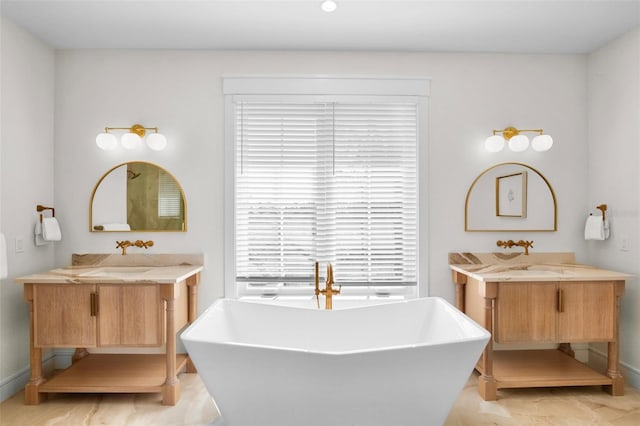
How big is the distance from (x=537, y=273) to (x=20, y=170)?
3.56 metres

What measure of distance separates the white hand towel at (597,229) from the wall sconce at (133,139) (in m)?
3.17

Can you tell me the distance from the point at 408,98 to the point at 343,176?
78 cm

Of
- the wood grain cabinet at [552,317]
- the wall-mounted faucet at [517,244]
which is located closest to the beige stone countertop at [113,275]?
the wood grain cabinet at [552,317]

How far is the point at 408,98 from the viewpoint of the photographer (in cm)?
304

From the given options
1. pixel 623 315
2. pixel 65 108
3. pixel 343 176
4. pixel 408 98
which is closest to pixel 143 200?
pixel 65 108

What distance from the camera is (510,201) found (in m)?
3.06

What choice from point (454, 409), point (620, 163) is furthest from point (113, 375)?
point (620, 163)

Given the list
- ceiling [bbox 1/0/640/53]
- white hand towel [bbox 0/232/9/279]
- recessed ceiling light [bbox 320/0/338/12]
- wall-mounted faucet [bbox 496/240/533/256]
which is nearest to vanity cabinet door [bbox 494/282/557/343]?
wall-mounted faucet [bbox 496/240/533/256]

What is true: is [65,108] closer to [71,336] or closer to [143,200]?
[143,200]

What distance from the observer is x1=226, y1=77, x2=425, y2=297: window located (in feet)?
9.93

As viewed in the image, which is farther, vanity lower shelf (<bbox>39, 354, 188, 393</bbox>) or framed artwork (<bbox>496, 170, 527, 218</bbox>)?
framed artwork (<bbox>496, 170, 527, 218</bbox>)

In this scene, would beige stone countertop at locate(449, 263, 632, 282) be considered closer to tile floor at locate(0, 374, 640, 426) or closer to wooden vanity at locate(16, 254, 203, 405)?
tile floor at locate(0, 374, 640, 426)

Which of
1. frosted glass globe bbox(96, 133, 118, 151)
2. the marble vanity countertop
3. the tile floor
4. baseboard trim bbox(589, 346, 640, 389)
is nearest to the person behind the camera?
the tile floor

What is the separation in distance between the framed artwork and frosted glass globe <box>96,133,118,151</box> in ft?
9.43
